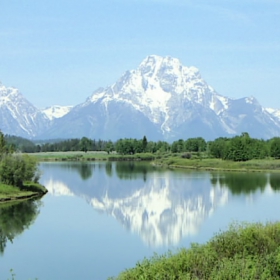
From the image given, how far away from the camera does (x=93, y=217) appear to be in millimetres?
38688

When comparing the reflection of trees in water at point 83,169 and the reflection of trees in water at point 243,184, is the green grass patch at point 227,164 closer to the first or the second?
the reflection of trees in water at point 83,169

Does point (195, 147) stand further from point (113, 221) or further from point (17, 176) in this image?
point (113, 221)

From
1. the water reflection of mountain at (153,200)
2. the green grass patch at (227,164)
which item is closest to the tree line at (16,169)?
the water reflection of mountain at (153,200)

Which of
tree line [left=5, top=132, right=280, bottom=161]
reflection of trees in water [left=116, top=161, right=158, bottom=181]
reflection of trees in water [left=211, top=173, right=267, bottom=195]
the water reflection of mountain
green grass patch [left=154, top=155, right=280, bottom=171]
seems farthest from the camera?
tree line [left=5, top=132, right=280, bottom=161]

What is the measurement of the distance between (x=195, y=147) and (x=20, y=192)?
93.0m

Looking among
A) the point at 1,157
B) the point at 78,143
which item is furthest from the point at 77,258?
the point at 78,143

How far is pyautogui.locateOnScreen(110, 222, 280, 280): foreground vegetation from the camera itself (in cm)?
1463

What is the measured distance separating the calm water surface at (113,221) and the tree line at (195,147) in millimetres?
16187

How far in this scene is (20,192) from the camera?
4709 cm

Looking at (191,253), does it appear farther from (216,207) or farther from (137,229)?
(216,207)

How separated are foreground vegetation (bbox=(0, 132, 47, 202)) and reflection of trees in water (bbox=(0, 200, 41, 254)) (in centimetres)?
223

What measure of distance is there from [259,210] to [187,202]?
8.75 m

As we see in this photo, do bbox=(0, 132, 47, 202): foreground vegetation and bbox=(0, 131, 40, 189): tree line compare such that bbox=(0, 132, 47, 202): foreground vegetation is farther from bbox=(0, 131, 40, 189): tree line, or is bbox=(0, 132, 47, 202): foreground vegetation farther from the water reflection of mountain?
the water reflection of mountain

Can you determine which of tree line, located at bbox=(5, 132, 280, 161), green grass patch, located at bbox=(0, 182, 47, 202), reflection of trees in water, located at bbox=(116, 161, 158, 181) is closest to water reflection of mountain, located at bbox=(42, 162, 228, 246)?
reflection of trees in water, located at bbox=(116, 161, 158, 181)
